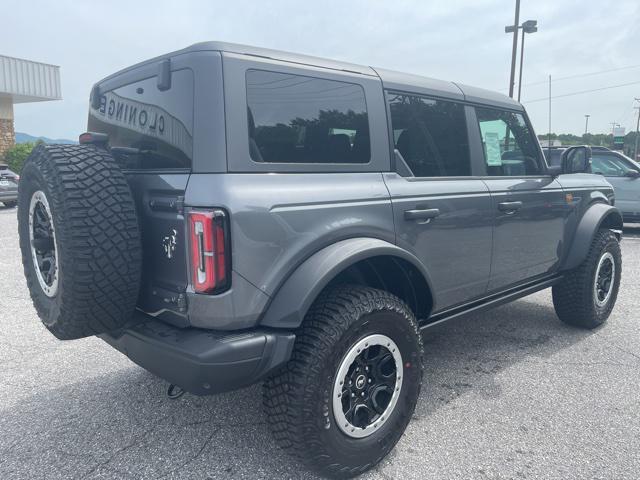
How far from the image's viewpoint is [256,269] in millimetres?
2057

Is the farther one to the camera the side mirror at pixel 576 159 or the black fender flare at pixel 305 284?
the side mirror at pixel 576 159

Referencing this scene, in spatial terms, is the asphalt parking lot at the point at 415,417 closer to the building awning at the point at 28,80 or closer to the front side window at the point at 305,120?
the front side window at the point at 305,120

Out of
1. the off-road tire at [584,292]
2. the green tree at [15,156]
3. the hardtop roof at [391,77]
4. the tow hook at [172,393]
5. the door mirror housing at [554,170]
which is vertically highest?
the green tree at [15,156]

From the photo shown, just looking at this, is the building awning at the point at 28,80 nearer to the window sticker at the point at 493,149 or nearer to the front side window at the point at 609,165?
the front side window at the point at 609,165

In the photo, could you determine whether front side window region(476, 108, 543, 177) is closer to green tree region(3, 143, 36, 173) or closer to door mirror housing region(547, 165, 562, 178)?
door mirror housing region(547, 165, 562, 178)

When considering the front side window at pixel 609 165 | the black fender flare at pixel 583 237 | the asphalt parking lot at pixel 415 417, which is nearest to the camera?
the asphalt parking lot at pixel 415 417

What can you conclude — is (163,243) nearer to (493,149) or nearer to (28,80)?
(493,149)

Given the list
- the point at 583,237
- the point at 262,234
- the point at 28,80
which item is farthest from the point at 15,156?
the point at 262,234

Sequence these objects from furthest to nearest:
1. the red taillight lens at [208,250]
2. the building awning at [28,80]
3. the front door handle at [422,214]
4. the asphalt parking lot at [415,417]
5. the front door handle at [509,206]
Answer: the building awning at [28,80] → the front door handle at [509,206] → the front door handle at [422,214] → the asphalt parking lot at [415,417] → the red taillight lens at [208,250]

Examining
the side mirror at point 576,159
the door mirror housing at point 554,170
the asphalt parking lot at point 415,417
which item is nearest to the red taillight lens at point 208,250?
the asphalt parking lot at point 415,417

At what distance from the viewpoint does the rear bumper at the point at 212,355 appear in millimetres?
1989

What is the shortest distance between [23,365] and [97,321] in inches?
83.3

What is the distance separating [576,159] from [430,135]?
1.64 m

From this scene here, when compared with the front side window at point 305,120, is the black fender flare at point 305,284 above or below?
below
